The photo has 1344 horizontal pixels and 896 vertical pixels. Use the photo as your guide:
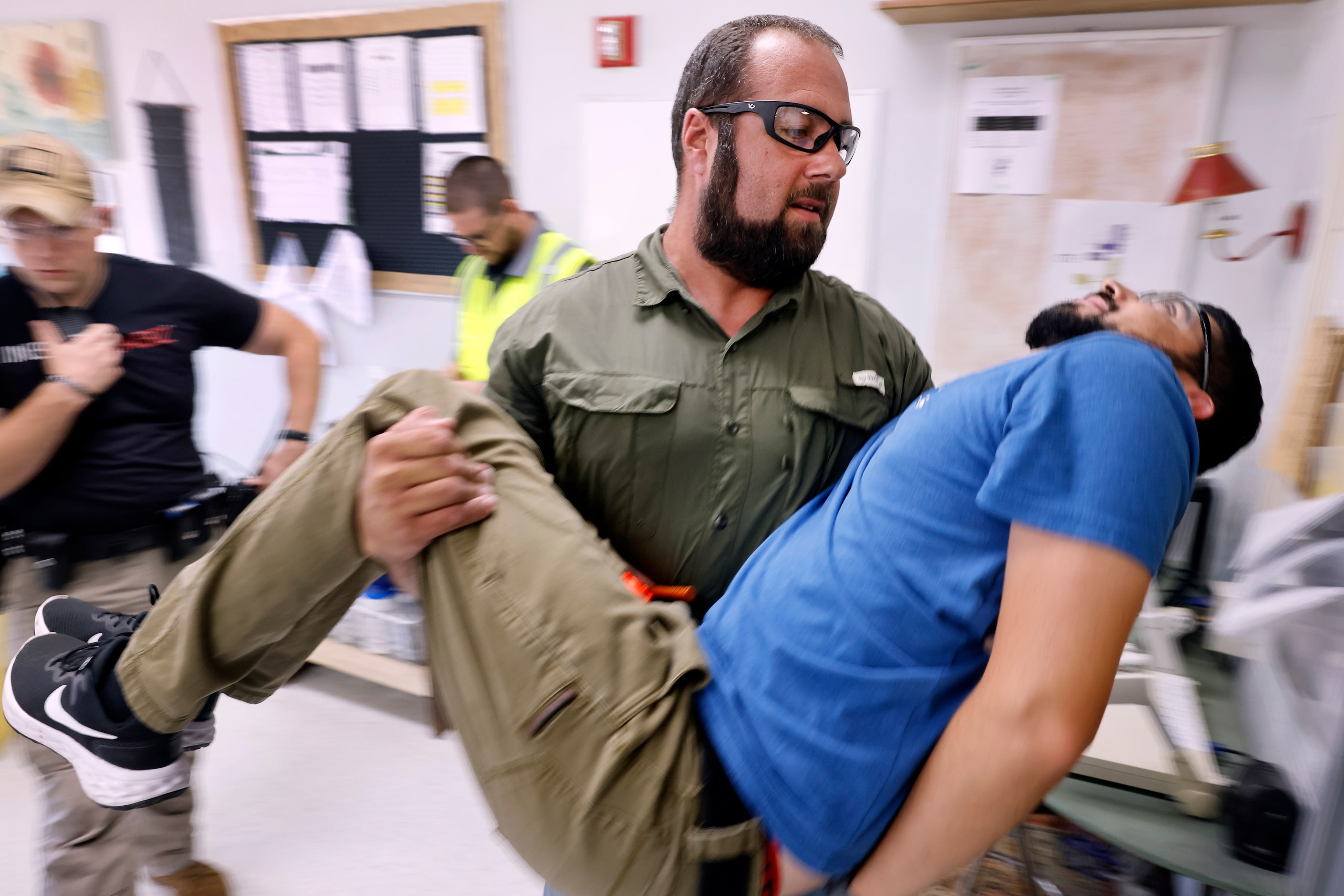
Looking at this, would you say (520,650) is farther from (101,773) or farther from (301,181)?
(301,181)

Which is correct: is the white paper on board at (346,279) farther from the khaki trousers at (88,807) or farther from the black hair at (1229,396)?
the black hair at (1229,396)

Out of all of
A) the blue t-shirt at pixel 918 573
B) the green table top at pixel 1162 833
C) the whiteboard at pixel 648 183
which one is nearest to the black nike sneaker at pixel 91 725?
the blue t-shirt at pixel 918 573

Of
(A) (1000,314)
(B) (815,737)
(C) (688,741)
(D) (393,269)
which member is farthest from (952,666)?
(D) (393,269)

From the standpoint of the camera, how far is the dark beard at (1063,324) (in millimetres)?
1312

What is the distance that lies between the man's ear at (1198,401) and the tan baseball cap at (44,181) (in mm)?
2129

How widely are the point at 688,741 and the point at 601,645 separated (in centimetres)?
16

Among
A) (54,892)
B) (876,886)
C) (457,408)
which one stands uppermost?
(457,408)

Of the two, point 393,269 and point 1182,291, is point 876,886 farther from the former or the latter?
Answer: point 393,269

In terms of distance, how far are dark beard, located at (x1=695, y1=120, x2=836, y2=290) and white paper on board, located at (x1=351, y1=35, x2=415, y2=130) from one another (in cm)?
212

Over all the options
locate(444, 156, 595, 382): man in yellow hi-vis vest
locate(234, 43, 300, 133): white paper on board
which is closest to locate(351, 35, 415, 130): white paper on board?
locate(234, 43, 300, 133): white paper on board

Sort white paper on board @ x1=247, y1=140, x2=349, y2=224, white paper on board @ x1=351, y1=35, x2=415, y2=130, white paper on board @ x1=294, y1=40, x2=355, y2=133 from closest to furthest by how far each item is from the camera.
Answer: white paper on board @ x1=351, y1=35, x2=415, y2=130
white paper on board @ x1=294, y1=40, x2=355, y2=133
white paper on board @ x1=247, y1=140, x2=349, y2=224

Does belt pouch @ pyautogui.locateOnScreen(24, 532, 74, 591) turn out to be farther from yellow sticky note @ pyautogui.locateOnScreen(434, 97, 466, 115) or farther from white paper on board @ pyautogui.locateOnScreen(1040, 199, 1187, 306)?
white paper on board @ pyautogui.locateOnScreen(1040, 199, 1187, 306)

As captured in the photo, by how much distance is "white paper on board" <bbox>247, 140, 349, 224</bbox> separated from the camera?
3.21m

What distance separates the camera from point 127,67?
368 cm
